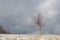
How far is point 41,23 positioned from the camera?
21.0ft

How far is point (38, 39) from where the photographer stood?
4949mm

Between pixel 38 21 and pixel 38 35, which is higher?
pixel 38 21

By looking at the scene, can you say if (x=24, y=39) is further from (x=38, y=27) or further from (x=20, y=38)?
(x=38, y=27)

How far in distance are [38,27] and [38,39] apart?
1259 mm

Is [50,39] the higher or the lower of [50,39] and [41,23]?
the lower

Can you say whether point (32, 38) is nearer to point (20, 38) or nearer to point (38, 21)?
point (20, 38)

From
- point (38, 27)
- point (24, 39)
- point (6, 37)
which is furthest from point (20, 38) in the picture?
point (38, 27)

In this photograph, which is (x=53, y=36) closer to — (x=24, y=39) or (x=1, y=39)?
(x=24, y=39)

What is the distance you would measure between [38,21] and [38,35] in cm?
135

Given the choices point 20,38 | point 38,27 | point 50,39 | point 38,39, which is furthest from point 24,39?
point 38,27

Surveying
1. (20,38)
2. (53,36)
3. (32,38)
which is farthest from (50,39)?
(20,38)

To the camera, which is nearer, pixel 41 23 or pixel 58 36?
pixel 58 36

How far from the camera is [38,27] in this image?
6160 mm

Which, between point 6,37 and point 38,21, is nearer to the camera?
point 6,37
